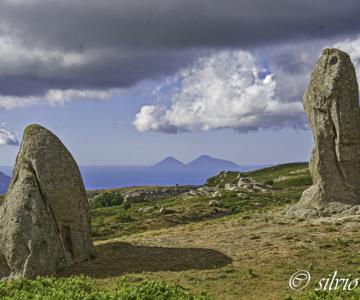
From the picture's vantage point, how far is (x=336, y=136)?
37750mm

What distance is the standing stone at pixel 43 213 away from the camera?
2602 centimetres

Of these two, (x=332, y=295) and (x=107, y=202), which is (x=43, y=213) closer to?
(x=332, y=295)

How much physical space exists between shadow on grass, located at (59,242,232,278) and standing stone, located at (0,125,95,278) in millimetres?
1139

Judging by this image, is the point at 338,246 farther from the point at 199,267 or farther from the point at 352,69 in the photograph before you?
the point at 352,69

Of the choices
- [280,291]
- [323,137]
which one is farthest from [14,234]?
[323,137]

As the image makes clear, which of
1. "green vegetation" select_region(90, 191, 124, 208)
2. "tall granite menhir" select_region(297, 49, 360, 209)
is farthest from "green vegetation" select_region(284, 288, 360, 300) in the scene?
"green vegetation" select_region(90, 191, 124, 208)

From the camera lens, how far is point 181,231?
38.6m

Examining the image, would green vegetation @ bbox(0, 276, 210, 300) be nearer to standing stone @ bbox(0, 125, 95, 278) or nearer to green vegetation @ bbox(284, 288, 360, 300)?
standing stone @ bbox(0, 125, 95, 278)

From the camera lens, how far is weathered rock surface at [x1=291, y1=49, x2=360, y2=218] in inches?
1457

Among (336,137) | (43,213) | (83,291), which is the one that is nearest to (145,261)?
(43,213)

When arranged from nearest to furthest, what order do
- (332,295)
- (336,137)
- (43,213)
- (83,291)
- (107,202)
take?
(332,295)
(83,291)
(43,213)
(336,137)
(107,202)

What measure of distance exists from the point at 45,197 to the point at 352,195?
69.8 ft

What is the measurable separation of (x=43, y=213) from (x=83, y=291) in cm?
843

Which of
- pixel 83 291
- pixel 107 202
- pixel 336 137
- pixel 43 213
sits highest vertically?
pixel 336 137
